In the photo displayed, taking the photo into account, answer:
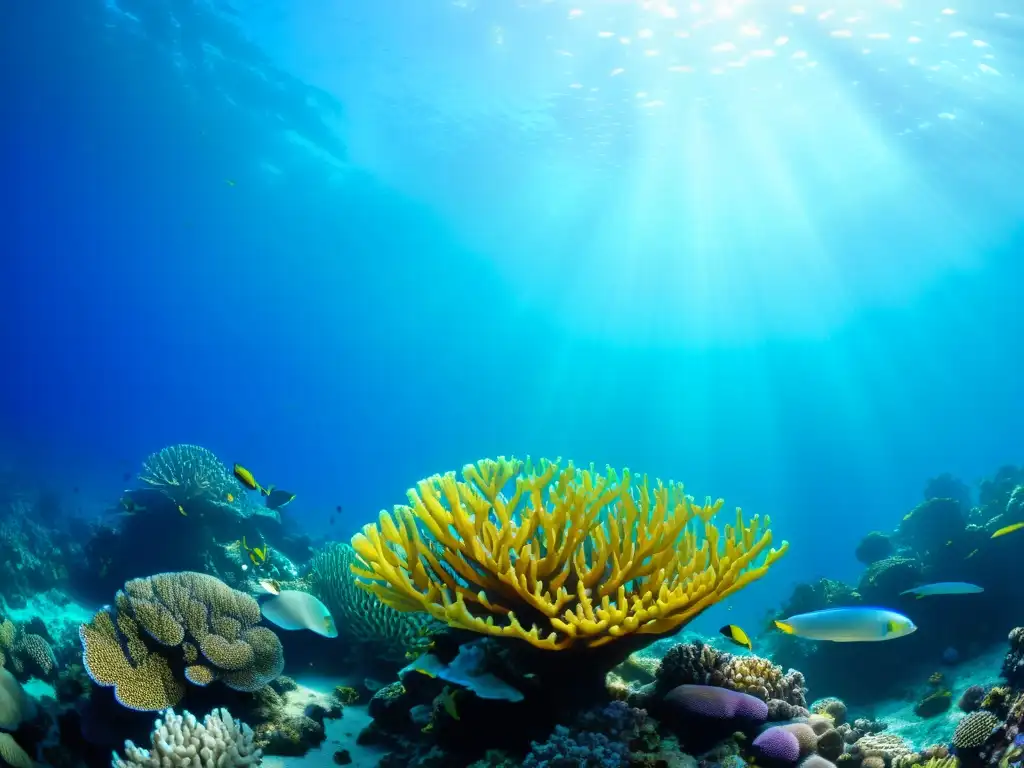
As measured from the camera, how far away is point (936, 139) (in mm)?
24984

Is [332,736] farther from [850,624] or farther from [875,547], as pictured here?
[875,547]

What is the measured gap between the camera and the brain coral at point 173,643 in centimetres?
422

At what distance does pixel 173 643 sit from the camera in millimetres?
4422

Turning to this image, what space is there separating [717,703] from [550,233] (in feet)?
154

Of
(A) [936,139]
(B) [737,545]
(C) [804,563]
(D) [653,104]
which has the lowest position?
(B) [737,545]

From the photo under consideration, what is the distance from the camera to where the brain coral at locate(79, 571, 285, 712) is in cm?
422

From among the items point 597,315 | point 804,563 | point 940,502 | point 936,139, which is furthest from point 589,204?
A: point 804,563

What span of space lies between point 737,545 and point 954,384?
345 ft

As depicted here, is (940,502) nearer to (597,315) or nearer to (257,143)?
(257,143)

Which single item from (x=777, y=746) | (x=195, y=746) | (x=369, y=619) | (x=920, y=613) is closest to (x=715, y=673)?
(x=777, y=746)

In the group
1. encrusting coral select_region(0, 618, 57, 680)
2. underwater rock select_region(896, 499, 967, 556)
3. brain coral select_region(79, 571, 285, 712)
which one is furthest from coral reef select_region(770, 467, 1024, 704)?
encrusting coral select_region(0, 618, 57, 680)

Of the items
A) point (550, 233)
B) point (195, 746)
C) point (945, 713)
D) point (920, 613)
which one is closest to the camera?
point (195, 746)

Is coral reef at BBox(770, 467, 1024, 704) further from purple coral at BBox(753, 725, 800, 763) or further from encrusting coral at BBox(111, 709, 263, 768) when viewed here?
encrusting coral at BBox(111, 709, 263, 768)

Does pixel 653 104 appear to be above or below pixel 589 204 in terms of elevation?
below
